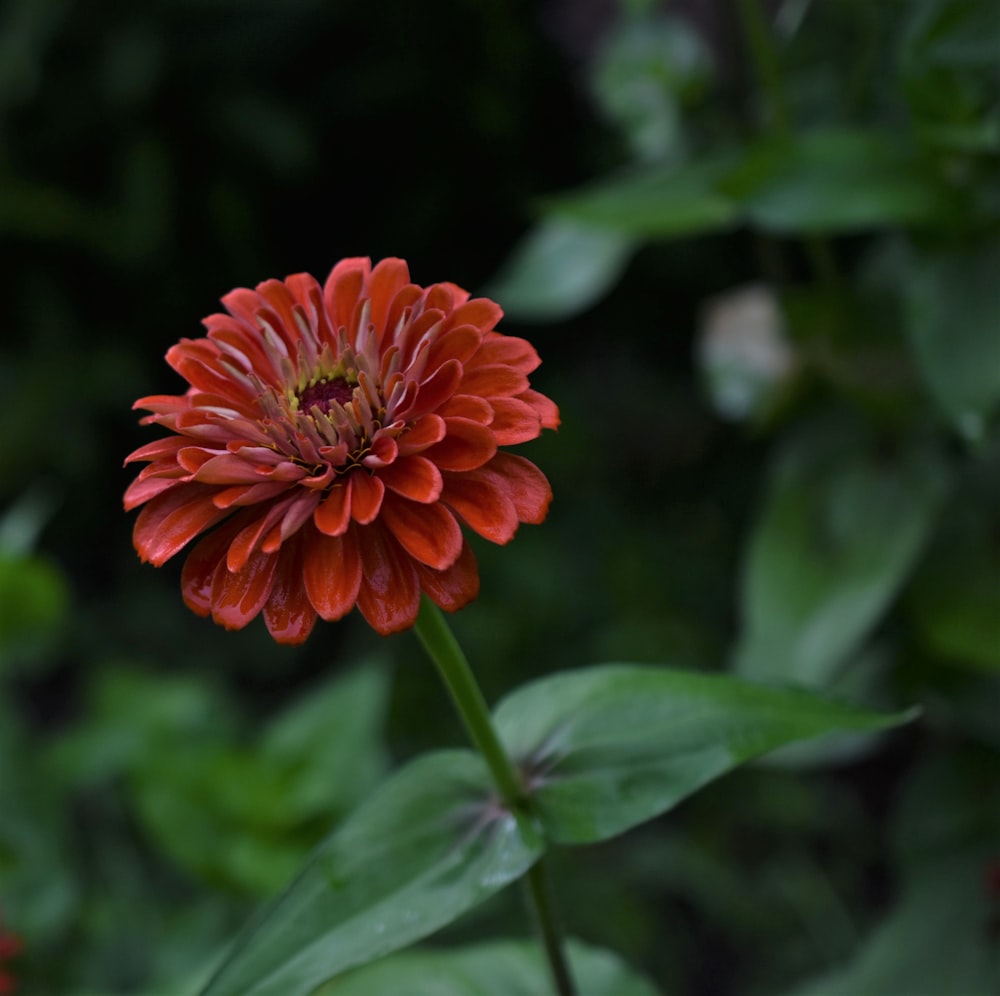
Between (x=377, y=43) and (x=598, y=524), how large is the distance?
66cm

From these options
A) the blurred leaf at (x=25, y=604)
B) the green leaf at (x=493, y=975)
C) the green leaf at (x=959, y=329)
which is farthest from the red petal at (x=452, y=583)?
the blurred leaf at (x=25, y=604)

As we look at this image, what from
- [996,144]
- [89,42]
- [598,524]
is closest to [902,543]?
[996,144]

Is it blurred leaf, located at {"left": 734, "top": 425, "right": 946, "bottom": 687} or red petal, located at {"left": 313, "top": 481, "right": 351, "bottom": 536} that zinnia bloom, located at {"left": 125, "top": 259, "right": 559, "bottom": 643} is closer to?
red petal, located at {"left": 313, "top": 481, "right": 351, "bottom": 536}

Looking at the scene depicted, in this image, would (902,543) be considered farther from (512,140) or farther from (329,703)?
(512,140)

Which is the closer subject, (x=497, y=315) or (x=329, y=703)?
(x=497, y=315)

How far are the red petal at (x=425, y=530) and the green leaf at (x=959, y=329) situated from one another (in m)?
0.40

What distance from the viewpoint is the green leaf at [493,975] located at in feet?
1.69

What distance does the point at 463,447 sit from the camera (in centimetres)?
34

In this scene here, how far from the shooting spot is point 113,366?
1.30 meters

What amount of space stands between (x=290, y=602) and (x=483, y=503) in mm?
71

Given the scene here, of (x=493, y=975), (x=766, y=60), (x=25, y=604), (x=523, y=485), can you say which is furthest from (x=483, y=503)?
(x=25, y=604)

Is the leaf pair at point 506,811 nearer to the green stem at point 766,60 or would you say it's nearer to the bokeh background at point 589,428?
the bokeh background at point 589,428

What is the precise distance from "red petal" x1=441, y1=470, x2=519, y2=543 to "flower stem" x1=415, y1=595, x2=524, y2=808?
39 mm

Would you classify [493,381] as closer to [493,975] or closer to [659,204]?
[493,975]
